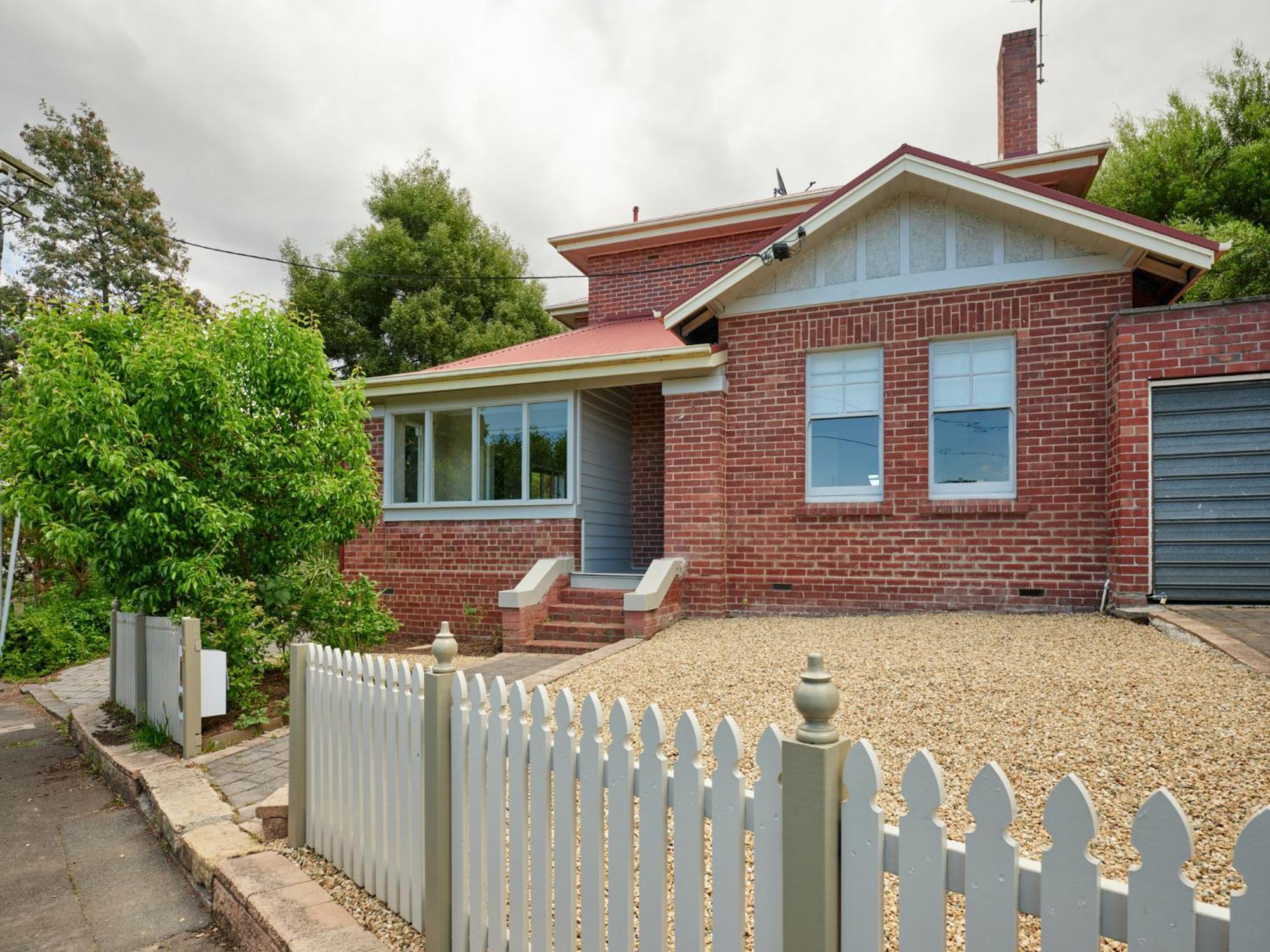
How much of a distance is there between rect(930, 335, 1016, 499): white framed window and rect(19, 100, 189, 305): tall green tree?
2823cm

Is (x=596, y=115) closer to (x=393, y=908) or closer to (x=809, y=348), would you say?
(x=809, y=348)

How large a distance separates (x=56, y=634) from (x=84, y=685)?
2345 millimetres

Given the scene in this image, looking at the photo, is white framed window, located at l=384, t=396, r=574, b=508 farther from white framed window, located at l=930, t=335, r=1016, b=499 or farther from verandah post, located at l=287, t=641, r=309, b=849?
verandah post, located at l=287, t=641, r=309, b=849

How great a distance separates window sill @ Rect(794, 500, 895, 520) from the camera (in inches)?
350

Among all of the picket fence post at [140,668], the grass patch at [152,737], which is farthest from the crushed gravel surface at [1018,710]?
the picket fence post at [140,668]

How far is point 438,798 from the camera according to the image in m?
2.65

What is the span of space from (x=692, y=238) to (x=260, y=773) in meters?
11.0

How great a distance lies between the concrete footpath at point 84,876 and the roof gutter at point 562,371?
5.12 m

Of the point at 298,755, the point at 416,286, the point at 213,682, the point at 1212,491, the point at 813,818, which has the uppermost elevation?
the point at 416,286

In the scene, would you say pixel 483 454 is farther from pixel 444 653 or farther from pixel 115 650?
pixel 444 653

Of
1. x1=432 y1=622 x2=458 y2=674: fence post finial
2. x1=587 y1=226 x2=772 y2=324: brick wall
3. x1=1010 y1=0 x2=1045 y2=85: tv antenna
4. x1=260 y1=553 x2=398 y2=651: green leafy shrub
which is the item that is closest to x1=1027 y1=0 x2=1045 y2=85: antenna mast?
x1=1010 y1=0 x2=1045 y2=85: tv antenna

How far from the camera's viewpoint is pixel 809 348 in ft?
30.5

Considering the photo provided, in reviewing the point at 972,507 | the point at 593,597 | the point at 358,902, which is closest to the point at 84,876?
the point at 358,902

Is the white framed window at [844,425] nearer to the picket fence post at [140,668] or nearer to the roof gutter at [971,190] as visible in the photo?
the roof gutter at [971,190]
